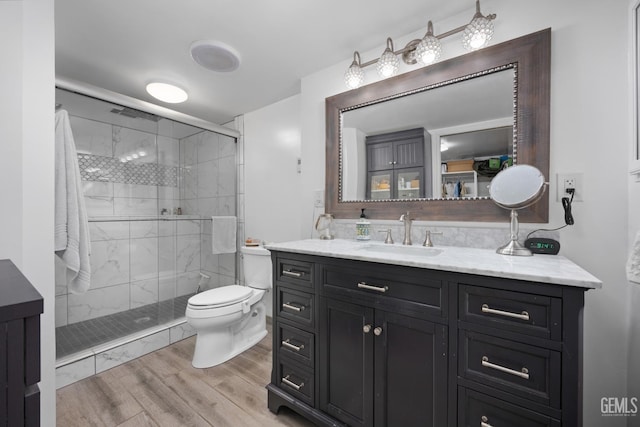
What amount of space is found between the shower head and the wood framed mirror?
1.65 metres

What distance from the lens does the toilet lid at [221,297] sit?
1.89 metres

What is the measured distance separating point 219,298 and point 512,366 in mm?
1796

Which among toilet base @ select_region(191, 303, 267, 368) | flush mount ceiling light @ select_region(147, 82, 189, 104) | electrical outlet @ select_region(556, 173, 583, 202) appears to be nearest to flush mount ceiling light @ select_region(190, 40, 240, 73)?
flush mount ceiling light @ select_region(147, 82, 189, 104)

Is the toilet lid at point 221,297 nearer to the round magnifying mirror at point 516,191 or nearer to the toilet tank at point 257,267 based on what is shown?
the toilet tank at point 257,267

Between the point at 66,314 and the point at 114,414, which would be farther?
the point at 66,314

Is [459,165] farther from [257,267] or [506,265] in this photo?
[257,267]

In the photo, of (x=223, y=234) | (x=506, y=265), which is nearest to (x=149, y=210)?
(x=223, y=234)

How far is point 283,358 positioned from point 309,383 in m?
0.20

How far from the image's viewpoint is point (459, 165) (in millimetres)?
1455

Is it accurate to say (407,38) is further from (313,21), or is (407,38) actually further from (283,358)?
(283,358)

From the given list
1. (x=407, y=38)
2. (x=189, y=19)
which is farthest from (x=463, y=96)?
(x=189, y=19)

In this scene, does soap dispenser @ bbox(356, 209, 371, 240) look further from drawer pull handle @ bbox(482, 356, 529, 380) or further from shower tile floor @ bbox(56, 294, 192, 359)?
shower tile floor @ bbox(56, 294, 192, 359)

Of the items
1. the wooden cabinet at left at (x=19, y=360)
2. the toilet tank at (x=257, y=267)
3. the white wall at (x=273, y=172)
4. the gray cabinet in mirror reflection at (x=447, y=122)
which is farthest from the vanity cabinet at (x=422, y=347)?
the white wall at (x=273, y=172)

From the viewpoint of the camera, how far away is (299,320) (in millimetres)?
1385
